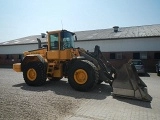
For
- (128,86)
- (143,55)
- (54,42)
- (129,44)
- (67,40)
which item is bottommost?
(128,86)

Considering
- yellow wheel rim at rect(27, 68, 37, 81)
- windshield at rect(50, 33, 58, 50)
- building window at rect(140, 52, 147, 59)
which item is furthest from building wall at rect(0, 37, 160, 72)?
yellow wheel rim at rect(27, 68, 37, 81)

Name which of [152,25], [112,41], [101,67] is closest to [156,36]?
[112,41]

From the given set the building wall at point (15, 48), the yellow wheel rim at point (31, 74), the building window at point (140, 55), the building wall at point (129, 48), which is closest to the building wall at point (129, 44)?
the building wall at point (129, 48)

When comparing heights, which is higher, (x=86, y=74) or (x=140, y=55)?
(x=140, y=55)

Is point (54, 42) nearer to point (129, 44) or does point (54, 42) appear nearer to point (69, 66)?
point (69, 66)

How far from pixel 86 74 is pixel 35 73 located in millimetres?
3436

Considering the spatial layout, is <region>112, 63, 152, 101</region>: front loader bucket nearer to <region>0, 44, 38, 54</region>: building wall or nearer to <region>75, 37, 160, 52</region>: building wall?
<region>75, 37, 160, 52</region>: building wall

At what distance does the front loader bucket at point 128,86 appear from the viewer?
23.6ft

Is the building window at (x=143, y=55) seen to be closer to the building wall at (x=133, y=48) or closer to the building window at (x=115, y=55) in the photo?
the building wall at (x=133, y=48)

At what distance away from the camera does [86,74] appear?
8.49 metres

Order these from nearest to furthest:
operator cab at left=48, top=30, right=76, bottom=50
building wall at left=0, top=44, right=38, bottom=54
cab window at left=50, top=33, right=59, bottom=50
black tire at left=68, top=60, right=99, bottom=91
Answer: black tire at left=68, top=60, right=99, bottom=91 < operator cab at left=48, top=30, right=76, bottom=50 < cab window at left=50, top=33, right=59, bottom=50 < building wall at left=0, top=44, right=38, bottom=54

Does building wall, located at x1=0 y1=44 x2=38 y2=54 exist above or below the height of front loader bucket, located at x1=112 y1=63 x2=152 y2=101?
above

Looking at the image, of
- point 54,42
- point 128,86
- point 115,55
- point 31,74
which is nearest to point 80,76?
point 128,86

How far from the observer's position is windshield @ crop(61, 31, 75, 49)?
9.95 meters
